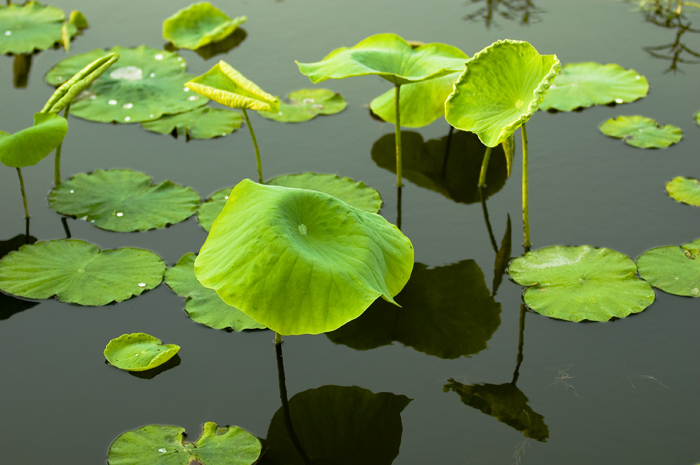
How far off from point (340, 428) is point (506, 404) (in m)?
0.49

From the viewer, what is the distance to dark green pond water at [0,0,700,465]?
200cm

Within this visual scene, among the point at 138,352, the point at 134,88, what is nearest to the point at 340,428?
the point at 138,352

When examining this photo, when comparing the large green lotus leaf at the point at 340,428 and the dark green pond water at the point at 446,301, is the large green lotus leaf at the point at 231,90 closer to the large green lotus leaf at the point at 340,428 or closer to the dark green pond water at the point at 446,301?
the dark green pond water at the point at 446,301

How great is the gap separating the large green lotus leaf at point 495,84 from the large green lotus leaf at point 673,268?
0.74 metres

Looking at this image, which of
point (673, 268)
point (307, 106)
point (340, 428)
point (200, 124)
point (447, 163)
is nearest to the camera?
point (340, 428)

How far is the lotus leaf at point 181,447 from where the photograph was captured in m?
1.87

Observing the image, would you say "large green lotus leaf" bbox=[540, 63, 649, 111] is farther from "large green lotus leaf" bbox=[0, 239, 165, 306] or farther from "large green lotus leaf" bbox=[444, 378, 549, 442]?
"large green lotus leaf" bbox=[0, 239, 165, 306]

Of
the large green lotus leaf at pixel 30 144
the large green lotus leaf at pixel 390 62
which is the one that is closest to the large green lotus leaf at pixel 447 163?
the large green lotus leaf at pixel 390 62

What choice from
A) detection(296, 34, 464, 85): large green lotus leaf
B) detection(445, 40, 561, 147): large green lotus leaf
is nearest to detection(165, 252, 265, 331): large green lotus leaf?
detection(296, 34, 464, 85): large green lotus leaf

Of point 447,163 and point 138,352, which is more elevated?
point 447,163

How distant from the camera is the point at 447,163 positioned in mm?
3213

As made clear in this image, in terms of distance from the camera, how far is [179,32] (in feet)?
13.9

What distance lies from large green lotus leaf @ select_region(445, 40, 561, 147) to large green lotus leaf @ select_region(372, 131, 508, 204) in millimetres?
617

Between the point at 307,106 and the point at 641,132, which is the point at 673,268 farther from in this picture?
the point at 307,106
